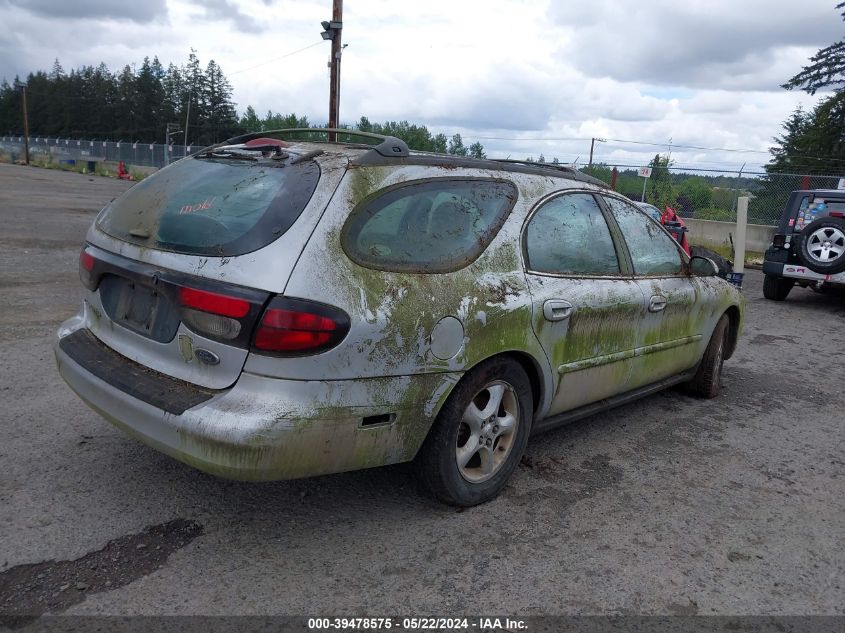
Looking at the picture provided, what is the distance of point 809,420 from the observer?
493 centimetres

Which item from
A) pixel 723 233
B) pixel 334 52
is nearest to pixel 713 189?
pixel 723 233

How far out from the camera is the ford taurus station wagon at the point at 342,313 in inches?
101

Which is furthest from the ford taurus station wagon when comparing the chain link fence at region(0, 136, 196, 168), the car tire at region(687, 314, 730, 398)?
the chain link fence at region(0, 136, 196, 168)

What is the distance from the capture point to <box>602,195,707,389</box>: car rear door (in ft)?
13.8

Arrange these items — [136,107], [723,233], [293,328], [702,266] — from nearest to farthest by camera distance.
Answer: [293,328]
[702,266]
[723,233]
[136,107]

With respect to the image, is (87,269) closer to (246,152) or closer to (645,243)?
(246,152)

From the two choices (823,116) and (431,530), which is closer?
(431,530)

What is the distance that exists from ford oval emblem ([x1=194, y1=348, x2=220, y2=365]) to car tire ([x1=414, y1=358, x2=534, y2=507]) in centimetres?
97

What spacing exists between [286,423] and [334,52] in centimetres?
1969

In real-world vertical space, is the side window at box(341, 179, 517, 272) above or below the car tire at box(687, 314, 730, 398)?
above

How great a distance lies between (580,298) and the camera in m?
3.63

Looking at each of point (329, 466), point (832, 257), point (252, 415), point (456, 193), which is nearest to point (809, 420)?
point (456, 193)

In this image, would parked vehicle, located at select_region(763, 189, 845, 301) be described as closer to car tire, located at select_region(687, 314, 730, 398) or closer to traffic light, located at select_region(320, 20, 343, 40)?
car tire, located at select_region(687, 314, 730, 398)

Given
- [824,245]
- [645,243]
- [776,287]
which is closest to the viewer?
[645,243]
